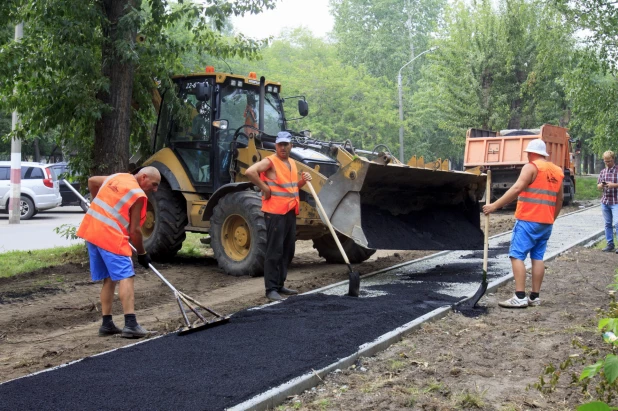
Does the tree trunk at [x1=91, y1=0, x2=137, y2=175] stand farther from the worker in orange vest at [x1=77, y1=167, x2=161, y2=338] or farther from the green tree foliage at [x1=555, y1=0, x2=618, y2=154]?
the green tree foliage at [x1=555, y1=0, x2=618, y2=154]

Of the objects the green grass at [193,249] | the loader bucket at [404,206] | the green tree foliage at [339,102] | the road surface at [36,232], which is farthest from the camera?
the green tree foliage at [339,102]

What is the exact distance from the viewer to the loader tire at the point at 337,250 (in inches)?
460

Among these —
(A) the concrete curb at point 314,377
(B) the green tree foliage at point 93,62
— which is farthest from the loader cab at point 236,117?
(A) the concrete curb at point 314,377

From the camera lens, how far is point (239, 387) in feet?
16.2

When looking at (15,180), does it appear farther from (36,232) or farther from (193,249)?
(193,249)

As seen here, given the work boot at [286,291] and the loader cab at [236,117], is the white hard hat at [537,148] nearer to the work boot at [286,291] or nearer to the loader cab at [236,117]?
the work boot at [286,291]

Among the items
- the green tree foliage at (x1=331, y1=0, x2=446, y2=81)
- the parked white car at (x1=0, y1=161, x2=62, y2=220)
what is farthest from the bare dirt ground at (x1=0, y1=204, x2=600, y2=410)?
the green tree foliage at (x1=331, y1=0, x2=446, y2=81)

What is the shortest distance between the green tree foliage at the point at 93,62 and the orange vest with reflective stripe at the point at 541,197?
18.7ft

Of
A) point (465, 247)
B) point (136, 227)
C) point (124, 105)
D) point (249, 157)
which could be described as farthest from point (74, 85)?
point (465, 247)

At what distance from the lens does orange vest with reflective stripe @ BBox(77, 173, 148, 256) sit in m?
6.65

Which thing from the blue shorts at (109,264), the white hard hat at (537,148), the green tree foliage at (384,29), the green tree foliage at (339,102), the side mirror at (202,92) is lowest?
the blue shorts at (109,264)

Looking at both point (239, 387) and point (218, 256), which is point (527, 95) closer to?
point (218, 256)

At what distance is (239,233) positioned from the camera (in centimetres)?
1087

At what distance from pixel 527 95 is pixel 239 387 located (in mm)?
32861
